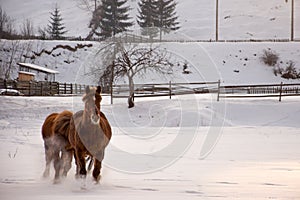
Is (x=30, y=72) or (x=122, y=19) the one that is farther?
(x=122, y=19)

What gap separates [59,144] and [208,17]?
61285 mm

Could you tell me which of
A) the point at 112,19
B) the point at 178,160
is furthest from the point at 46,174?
the point at 112,19

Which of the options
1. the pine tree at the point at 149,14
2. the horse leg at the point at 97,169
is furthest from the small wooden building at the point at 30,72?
the horse leg at the point at 97,169

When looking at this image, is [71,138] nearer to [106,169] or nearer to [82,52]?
[106,169]

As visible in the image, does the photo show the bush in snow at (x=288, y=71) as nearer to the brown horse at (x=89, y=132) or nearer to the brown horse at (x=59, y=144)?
the brown horse at (x=59, y=144)

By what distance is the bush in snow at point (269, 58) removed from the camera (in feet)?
154

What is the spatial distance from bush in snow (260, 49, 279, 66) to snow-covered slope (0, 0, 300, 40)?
10.2m

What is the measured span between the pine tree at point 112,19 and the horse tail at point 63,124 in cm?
4744

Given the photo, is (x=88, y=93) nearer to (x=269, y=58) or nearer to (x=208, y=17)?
(x=269, y=58)

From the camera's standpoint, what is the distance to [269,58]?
1853 inches

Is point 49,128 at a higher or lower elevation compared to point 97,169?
higher

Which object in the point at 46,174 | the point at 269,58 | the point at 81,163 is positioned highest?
the point at 269,58

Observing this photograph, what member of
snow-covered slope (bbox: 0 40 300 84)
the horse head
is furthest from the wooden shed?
the horse head

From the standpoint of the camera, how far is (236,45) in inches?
2008
